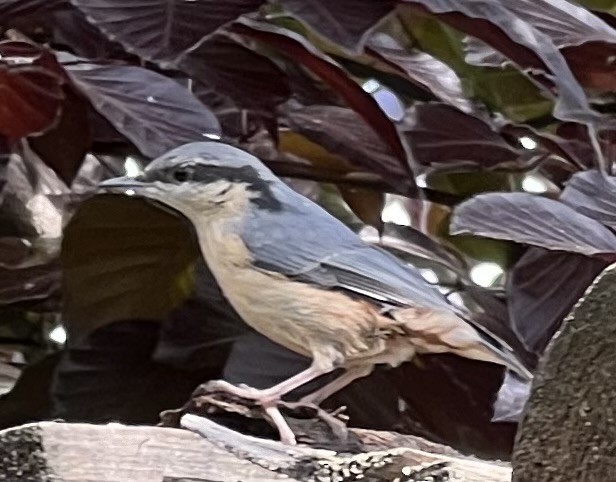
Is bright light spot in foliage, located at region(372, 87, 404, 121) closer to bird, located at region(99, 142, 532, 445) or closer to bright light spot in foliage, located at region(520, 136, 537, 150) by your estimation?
bright light spot in foliage, located at region(520, 136, 537, 150)

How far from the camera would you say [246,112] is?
24.4 inches

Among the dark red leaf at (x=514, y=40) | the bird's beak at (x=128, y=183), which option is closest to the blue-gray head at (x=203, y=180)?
the bird's beak at (x=128, y=183)

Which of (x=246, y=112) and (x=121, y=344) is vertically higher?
(x=246, y=112)

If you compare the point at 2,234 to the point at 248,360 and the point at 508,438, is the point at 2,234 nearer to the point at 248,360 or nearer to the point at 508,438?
the point at 248,360

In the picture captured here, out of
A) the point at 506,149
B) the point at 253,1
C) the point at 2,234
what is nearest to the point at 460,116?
the point at 506,149

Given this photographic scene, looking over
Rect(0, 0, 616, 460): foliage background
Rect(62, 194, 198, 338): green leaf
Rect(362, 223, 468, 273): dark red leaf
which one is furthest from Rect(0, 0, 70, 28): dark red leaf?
Rect(362, 223, 468, 273): dark red leaf

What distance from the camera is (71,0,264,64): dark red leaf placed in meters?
0.53

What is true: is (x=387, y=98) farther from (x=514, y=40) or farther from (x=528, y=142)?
(x=514, y=40)

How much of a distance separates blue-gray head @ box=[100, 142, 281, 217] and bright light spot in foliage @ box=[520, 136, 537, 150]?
245 mm

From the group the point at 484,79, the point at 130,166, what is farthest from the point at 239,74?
the point at 484,79

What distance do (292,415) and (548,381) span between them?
0.20m

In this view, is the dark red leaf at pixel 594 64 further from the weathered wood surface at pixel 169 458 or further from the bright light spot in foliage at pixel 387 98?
the weathered wood surface at pixel 169 458

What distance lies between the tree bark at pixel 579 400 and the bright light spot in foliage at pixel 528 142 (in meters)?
0.41

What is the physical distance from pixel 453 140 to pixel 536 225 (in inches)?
5.9
